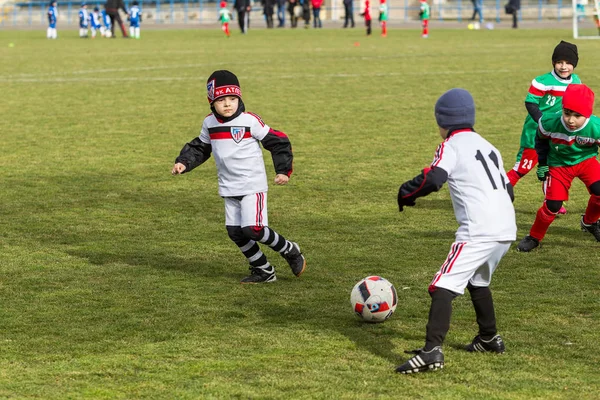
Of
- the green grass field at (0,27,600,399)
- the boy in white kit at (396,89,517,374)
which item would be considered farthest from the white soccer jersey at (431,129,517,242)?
the green grass field at (0,27,600,399)

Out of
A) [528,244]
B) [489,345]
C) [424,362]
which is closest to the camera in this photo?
[424,362]

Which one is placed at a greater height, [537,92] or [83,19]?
[537,92]

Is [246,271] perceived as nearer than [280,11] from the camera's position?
Yes

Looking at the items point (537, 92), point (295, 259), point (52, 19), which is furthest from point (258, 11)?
point (295, 259)

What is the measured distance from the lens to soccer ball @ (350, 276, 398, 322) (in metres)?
6.37

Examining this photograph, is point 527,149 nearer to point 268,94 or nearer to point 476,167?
point 476,167

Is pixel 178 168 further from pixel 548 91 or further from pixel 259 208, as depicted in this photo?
pixel 548 91

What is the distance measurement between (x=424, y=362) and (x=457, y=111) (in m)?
1.31

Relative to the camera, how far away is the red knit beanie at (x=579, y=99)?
287 inches

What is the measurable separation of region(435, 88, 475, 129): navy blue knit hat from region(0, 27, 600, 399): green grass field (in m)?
1.28

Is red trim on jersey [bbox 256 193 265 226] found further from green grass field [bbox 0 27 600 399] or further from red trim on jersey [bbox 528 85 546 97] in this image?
red trim on jersey [bbox 528 85 546 97]

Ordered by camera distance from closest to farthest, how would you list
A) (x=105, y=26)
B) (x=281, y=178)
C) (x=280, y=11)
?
(x=281, y=178)
(x=105, y=26)
(x=280, y=11)

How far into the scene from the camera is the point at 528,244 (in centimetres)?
845

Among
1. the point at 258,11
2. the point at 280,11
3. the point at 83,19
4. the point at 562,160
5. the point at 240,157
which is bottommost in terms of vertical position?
the point at 258,11
